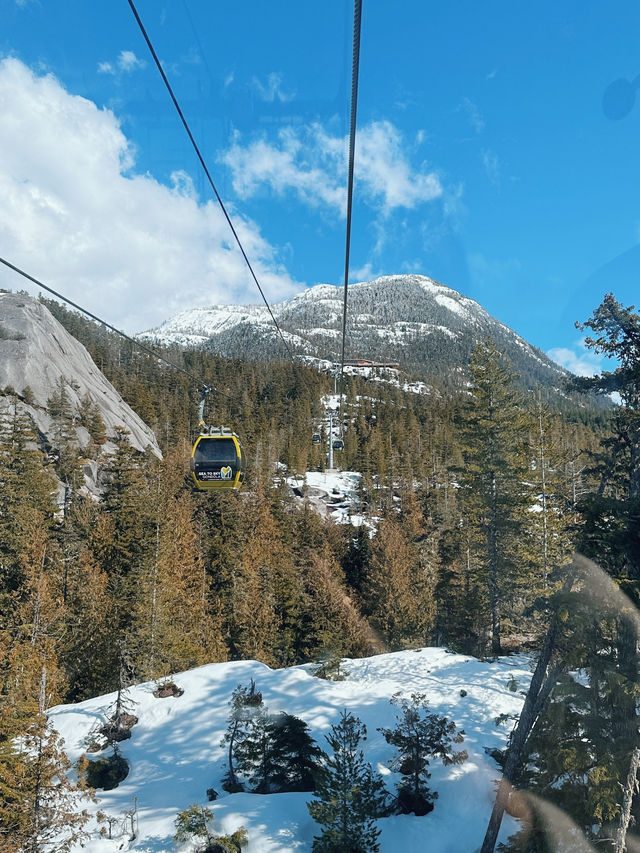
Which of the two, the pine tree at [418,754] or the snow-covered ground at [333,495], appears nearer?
the pine tree at [418,754]

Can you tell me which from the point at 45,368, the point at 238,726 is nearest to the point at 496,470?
the point at 238,726

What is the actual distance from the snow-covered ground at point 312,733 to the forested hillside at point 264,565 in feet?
7.43

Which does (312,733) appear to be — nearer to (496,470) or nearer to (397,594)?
(496,470)

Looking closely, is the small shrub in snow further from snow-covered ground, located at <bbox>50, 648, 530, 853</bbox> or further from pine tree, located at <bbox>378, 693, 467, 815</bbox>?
pine tree, located at <bbox>378, 693, 467, 815</bbox>

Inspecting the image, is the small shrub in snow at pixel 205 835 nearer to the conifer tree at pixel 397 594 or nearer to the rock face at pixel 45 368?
the conifer tree at pixel 397 594

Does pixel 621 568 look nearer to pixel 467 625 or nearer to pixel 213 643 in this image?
pixel 213 643

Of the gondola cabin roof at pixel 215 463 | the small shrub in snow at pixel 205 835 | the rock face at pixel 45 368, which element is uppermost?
the rock face at pixel 45 368

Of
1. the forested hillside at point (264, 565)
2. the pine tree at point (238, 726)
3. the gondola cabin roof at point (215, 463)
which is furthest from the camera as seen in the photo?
the forested hillside at point (264, 565)

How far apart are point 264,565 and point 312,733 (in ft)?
64.5

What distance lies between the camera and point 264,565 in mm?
35594

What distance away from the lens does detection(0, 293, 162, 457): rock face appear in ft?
154

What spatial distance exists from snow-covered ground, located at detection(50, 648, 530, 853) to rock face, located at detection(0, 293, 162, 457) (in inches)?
1316

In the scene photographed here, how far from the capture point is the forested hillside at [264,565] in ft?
63.0

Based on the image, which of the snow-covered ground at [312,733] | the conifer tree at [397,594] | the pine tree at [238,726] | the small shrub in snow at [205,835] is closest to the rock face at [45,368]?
the conifer tree at [397,594]
